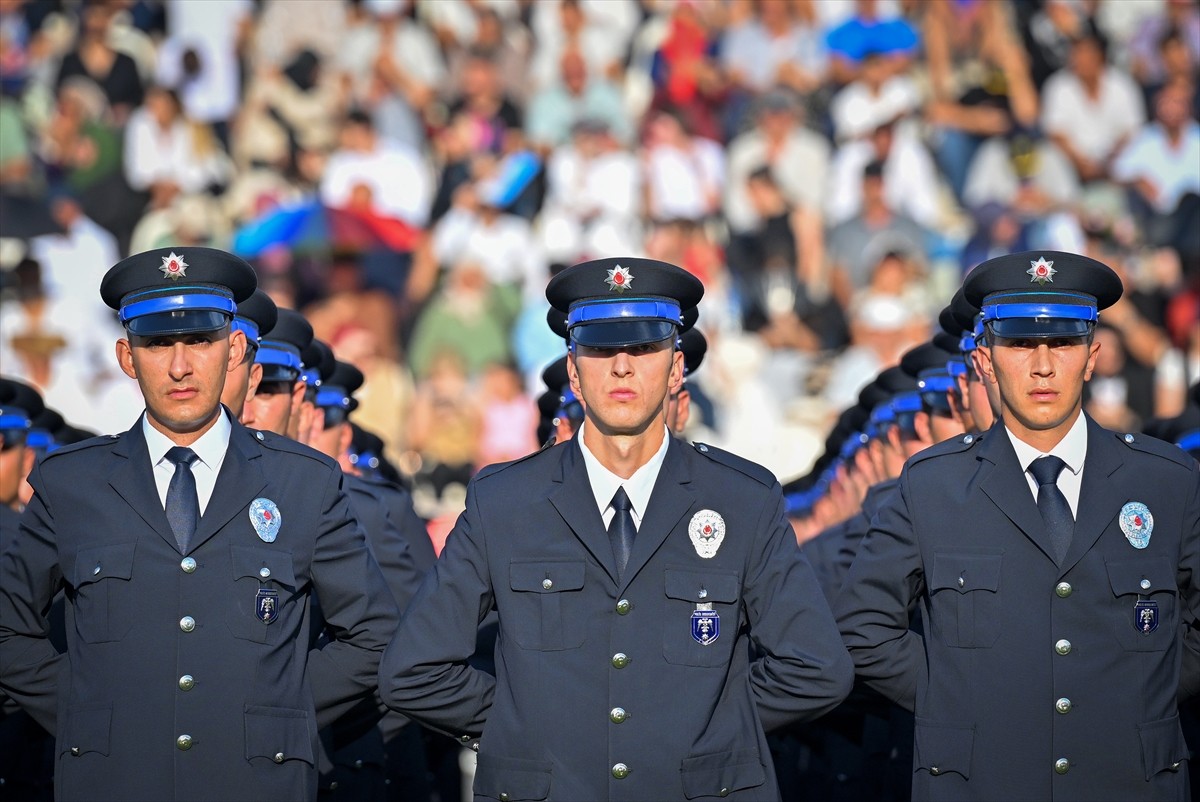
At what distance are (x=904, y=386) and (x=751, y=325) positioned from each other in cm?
625

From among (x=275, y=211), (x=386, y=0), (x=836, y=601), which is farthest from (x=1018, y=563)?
(x=386, y=0)

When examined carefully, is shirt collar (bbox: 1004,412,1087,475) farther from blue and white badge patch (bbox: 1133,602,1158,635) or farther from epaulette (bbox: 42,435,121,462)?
epaulette (bbox: 42,435,121,462)

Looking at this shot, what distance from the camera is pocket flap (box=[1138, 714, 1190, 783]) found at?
5.09 m

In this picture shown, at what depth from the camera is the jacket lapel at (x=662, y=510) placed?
5.15 metres

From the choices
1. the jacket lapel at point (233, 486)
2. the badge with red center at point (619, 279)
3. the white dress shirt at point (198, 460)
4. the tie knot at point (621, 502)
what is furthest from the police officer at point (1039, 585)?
the white dress shirt at point (198, 460)

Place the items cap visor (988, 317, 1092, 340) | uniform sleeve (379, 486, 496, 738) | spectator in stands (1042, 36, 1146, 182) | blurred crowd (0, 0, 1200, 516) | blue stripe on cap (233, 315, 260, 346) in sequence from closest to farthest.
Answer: uniform sleeve (379, 486, 496, 738) < cap visor (988, 317, 1092, 340) < blue stripe on cap (233, 315, 260, 346) < blurred crowd (0, 0, 1200, 516) < spectator in stands (1042, 36, 1146, 182)

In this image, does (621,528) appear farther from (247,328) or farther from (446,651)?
(247,328)

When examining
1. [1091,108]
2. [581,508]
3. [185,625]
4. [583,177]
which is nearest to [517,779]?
[581,508]

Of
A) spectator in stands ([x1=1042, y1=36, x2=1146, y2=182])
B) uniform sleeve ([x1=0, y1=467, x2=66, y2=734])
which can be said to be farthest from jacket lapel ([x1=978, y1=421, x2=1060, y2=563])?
spectator in stands ([x1=1042, y1=36, x2=1146, y2=182])

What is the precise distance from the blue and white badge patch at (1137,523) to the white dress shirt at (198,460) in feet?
8.20

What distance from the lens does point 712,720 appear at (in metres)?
5.07

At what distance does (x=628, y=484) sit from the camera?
5.26 meters

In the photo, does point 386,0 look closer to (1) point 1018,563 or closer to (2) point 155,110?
(2) point 155,110

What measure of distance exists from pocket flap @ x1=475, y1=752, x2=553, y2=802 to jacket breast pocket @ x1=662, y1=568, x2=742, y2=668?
1.46 ft
